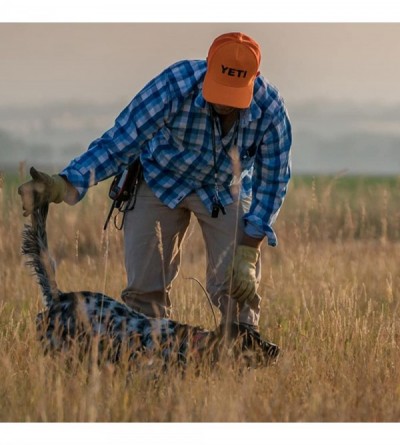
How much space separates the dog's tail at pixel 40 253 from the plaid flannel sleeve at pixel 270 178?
1.25m

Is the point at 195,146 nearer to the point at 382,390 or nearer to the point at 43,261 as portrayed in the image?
the point at 43,261

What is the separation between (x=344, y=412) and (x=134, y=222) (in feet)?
6.51

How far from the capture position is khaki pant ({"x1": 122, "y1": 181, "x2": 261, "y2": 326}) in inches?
229

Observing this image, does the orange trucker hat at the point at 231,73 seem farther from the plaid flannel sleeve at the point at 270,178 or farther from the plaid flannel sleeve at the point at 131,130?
the plaid flannel sleeve at the point at 270,178

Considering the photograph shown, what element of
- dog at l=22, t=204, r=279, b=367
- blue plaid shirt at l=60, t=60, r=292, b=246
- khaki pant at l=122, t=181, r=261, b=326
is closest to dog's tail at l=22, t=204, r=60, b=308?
dog at l=22, t=204, r=279, b=367

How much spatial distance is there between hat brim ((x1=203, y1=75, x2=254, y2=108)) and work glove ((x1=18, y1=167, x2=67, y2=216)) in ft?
3.08

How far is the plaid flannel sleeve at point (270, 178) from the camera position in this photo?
557cm

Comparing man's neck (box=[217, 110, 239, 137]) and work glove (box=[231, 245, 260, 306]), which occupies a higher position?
man's neck (box=[217, 110, 239, 137])

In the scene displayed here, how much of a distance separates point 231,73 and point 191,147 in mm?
709

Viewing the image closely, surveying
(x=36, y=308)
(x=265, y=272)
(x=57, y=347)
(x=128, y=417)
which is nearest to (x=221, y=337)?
(x=128, y=417)

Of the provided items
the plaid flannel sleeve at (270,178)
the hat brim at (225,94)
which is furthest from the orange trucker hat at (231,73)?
the plaid flannel sleeve at (270,178)

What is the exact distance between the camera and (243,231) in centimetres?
572

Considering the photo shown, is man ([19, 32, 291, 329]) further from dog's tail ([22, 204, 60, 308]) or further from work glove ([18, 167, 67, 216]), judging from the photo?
dog's tail ([22, 204, 60, 308])

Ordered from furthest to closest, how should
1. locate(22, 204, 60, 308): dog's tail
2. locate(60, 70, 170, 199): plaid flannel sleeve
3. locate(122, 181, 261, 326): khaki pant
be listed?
locate(122, 181, 261, 326): khaki pant < locate(60, 70, 170, 199): plaid flannel sleeve < locate(22, 204, 60, 308): dog's tail
